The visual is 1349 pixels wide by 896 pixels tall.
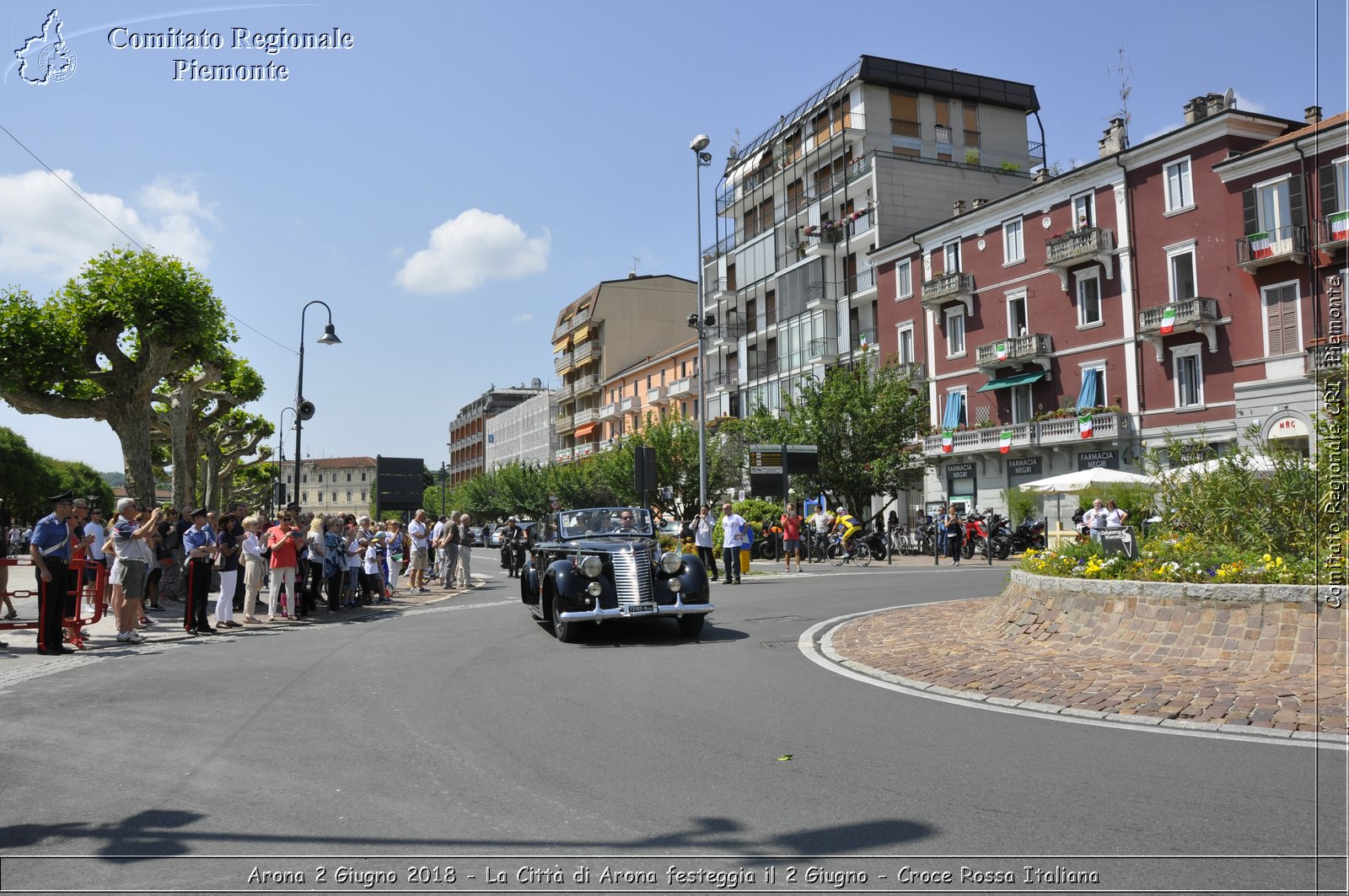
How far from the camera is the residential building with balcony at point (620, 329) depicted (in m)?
84.4

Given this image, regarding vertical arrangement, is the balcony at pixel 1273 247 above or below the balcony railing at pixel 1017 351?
above

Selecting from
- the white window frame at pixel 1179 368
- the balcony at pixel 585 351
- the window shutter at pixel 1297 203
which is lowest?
the white window frame at pixel 1179 368

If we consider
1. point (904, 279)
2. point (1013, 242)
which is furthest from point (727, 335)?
point (1013, 242)

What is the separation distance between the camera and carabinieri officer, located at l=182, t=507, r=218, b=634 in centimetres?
1337

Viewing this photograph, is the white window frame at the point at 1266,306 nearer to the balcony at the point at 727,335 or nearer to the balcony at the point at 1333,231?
the balcony at the point at 1333,231

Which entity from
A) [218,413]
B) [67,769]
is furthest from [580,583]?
[218,413]

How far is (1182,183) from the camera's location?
33.2m

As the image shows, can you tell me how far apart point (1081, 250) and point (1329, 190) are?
8442 mm

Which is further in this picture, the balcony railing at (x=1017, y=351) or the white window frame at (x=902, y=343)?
the white window frame at (x=902, y=343)

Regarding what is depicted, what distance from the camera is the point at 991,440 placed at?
3959cm

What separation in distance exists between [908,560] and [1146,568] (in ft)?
71.8

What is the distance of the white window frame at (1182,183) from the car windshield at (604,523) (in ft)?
89.0

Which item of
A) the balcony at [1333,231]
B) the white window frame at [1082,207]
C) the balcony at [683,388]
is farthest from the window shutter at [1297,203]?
the balcony at [683,388]

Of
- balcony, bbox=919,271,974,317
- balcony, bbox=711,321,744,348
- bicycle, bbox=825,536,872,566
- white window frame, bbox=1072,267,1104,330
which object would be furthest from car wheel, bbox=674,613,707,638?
balcony, bbox=711,321,744,348
